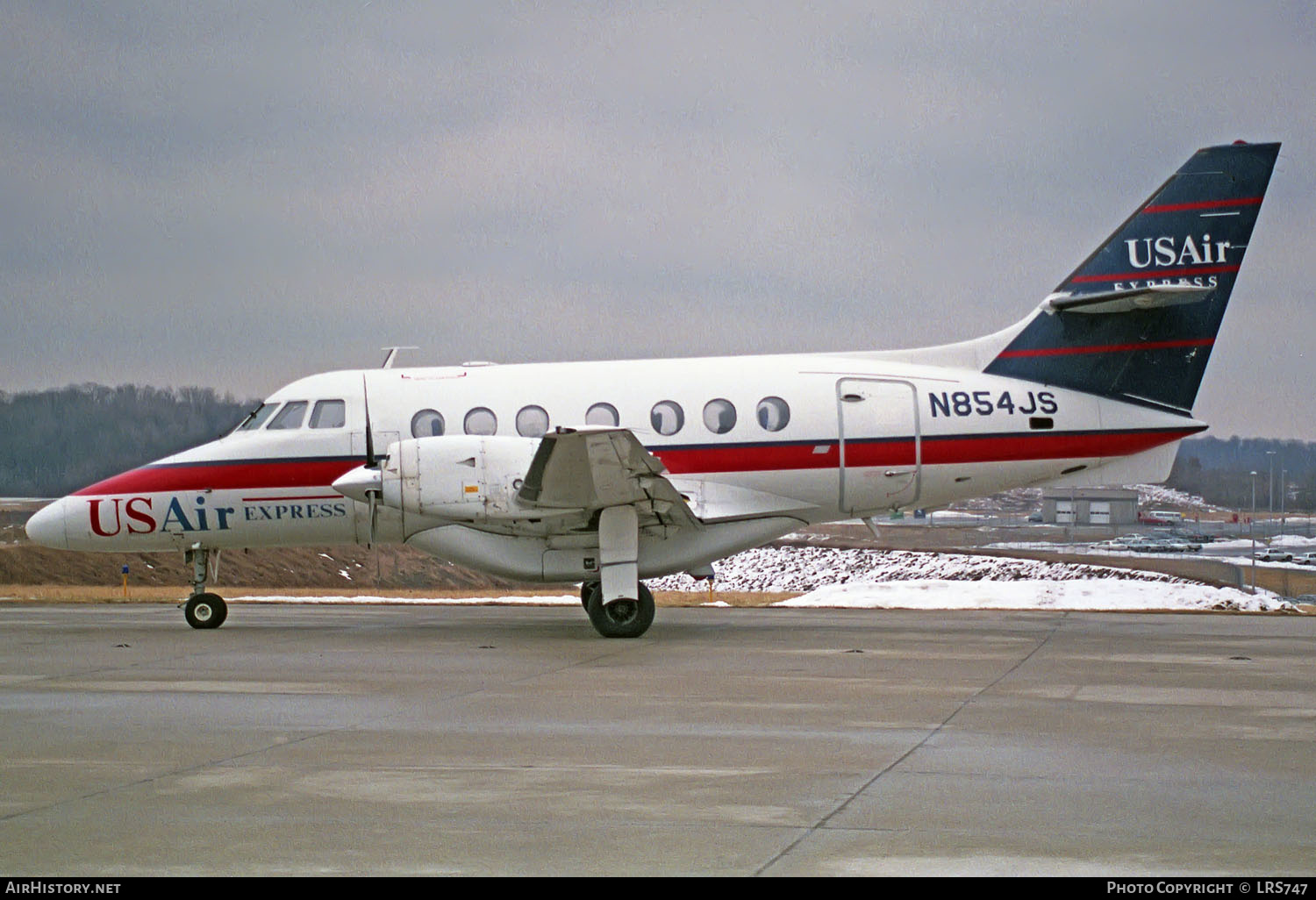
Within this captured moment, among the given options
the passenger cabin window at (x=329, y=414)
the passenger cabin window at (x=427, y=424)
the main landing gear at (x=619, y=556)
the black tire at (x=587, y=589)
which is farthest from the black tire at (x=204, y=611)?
the main landing gear at (x=619, y=556)

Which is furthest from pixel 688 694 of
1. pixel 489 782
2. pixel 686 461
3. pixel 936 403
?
pixel 936 403

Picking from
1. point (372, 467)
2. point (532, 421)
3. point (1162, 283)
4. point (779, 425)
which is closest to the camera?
point (372, 467)

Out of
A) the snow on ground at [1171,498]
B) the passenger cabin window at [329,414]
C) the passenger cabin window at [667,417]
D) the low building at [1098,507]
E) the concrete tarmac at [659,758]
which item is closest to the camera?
the concrete tarmac at [659,758]

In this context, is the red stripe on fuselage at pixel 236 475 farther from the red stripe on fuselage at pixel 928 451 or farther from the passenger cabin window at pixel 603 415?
the red stripe on fuselage at pixel 928 451

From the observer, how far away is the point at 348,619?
2164 centimetres

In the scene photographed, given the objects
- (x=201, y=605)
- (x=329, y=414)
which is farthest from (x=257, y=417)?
(x=201, y=605)

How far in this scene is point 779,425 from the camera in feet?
61.8

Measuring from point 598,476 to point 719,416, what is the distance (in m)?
2.82

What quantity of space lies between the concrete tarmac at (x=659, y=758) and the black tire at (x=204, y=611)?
239 cm

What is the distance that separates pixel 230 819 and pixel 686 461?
40.7 feet

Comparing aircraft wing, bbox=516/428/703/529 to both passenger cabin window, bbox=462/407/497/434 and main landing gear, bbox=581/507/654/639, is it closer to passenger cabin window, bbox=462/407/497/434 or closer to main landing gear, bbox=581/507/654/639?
main landing gear, bbox=581/507/654/639

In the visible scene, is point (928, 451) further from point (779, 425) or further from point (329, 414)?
point (329, 414)

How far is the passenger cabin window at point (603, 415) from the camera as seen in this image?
1898 cm

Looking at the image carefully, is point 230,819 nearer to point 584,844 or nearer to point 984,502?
point 584,844
